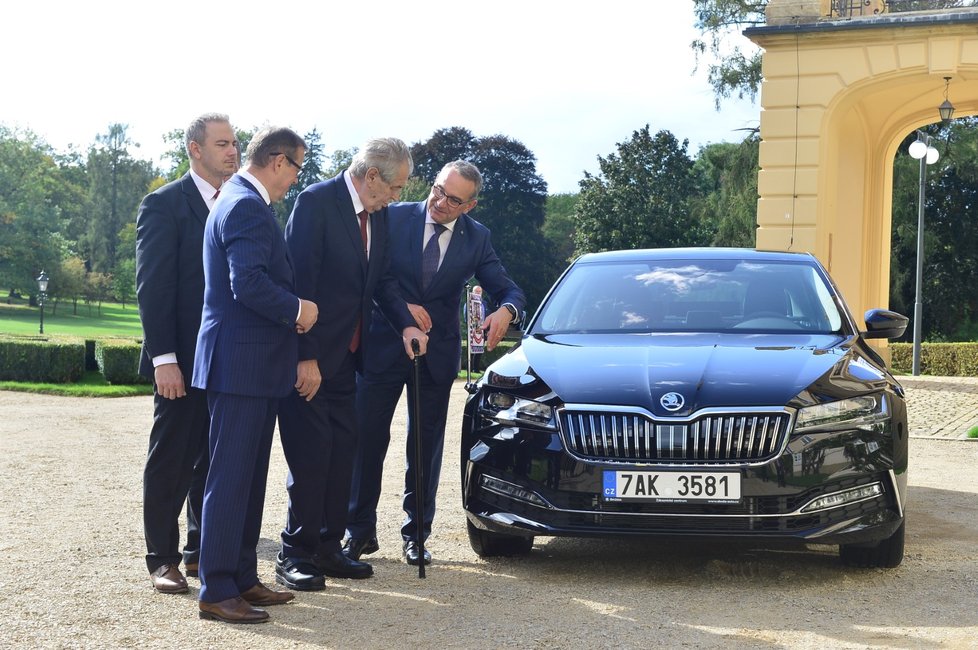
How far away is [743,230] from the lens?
128 ft

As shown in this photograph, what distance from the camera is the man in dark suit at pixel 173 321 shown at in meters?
5.32

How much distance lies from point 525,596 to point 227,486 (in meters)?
1.35

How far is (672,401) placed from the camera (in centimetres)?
529

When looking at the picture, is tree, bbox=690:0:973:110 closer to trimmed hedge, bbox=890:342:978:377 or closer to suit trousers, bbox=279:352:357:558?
trimmed hedge, bbox=890:342:978:377

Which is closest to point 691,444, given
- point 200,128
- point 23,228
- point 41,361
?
point 200,128

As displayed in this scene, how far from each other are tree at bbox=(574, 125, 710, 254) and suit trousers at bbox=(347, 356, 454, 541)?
5356 centimetres

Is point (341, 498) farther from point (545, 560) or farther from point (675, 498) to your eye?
point (675, 498)

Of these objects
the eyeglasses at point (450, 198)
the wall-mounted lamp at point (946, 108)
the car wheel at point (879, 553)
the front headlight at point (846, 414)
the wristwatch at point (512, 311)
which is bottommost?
the car wheel at point (879, 553)

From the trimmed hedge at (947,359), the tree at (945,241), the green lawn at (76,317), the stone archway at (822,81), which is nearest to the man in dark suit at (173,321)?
the stone archway at (822,81)

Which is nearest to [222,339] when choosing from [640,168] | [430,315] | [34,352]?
[430,315]

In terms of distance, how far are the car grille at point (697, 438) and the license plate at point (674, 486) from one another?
0.21 ft

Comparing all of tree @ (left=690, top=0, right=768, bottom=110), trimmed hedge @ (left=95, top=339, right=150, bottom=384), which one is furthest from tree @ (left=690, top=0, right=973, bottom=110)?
trimmed hedge @ (left=95, top=339, right=150, bottom=384)

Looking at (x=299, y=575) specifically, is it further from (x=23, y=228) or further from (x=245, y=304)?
(x=23, y=228)

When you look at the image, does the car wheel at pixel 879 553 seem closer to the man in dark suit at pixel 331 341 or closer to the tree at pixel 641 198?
the man in dark suit at pixel 331 341
